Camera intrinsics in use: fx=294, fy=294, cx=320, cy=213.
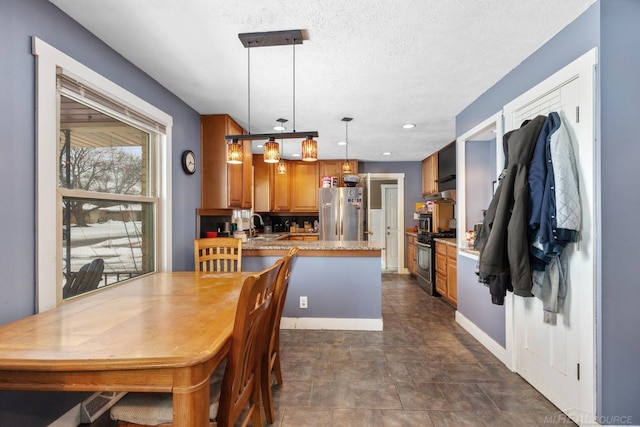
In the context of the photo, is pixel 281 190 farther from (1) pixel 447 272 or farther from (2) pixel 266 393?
(2) pixel 266 393

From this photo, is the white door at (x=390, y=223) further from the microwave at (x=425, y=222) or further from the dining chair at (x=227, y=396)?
the dining chair at (x=227, y=396)

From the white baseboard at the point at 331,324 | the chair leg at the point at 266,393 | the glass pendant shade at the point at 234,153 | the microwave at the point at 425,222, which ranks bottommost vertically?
the white baseboard at the point at 331,324

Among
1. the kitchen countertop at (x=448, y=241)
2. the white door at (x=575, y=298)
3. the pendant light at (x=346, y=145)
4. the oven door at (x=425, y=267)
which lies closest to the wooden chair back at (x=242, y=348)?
the white door at (x=575, y=298)

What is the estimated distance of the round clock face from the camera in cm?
303

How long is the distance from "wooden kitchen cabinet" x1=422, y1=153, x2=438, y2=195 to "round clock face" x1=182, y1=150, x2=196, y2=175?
392 centimetres

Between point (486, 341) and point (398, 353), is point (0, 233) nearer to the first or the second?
point (398, 353)

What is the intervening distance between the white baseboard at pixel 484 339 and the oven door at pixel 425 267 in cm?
116

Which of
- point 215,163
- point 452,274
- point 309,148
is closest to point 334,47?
point 309,148

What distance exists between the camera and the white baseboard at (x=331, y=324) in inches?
124

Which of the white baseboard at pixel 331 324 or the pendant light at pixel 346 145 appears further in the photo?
the pendant light at pixel 346 145

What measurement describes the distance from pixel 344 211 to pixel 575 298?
383 cm

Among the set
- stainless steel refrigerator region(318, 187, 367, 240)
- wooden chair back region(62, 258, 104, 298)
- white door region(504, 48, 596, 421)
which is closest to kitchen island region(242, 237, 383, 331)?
wooden chair back region(62, 258, 104, 298)

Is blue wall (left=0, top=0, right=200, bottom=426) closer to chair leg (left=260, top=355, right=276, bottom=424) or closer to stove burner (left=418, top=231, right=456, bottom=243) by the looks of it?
chair leg (left=260, top=355, right=276, bottom=424)

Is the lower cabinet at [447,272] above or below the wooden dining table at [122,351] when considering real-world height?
below
